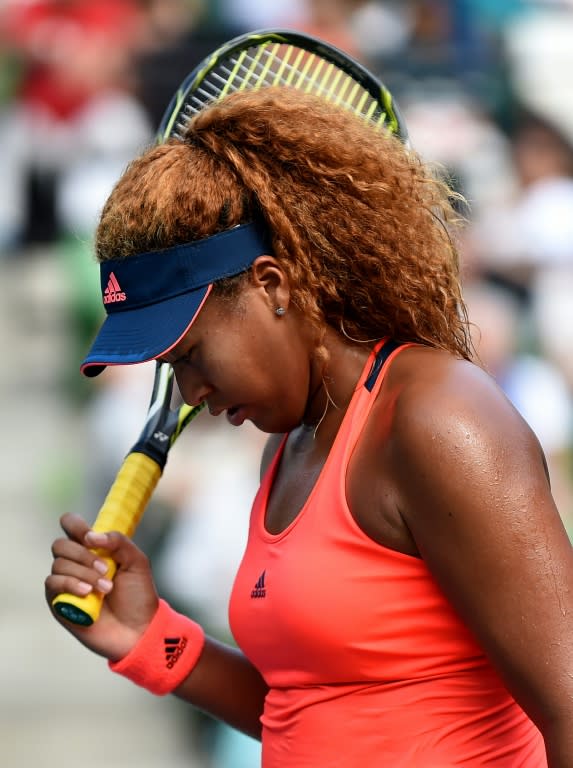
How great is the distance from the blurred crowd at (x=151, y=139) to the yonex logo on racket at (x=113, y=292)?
2627 millimetres

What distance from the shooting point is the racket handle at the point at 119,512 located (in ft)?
6.35

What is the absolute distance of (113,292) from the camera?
1.76 m

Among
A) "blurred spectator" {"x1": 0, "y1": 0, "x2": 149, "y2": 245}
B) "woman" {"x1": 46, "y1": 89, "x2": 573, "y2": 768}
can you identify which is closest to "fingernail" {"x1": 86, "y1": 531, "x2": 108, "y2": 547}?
"woman" {"x1": 46, "y1": 89, "x2": 573, "y2": 768}

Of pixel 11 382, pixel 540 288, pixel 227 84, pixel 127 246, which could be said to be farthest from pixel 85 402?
pixel 127 246

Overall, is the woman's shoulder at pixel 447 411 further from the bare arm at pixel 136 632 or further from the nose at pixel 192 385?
the bare arm at pixel 136 632

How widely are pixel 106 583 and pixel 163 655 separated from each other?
18 cm

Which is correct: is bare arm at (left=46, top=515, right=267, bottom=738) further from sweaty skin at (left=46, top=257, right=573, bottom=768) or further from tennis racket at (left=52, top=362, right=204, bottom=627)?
sweaty skin at (left=46, top=257, right=573, bottom=768)

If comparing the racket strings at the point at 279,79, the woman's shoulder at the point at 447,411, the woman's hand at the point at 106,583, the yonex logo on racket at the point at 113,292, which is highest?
the racket strings at the point at 279,79

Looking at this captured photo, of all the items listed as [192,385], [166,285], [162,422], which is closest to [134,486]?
[162,422]

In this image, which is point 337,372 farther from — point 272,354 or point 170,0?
point 170,0

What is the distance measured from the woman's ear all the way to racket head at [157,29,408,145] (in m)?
0.49

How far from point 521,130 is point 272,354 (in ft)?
15.2

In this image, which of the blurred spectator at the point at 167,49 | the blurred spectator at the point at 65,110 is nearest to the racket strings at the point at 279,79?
the blurred spectator at the point at 65,110

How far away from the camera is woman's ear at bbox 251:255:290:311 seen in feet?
5.48
